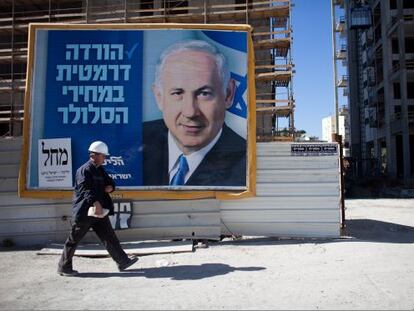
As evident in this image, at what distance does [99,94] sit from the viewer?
839 centimetres

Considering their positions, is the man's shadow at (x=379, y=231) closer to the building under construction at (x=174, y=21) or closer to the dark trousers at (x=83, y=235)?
the dark trousers at (x=83, y=235)

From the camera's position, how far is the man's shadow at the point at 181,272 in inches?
237

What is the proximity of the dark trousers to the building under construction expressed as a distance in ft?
55.0

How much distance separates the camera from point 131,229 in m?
Result: 8.20

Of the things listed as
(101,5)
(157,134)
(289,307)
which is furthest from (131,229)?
(101,5)

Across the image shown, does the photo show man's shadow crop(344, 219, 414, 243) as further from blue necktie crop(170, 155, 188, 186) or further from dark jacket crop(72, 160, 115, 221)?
dark jacket crop(72, 160, 115, 221)

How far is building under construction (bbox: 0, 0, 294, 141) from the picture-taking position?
2481cm

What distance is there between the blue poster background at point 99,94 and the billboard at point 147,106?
0.06 ft

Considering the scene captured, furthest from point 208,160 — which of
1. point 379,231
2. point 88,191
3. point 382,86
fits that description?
point 382,86

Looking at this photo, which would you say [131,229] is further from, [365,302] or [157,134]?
[365,302]

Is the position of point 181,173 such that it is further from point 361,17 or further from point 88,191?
point 361,17

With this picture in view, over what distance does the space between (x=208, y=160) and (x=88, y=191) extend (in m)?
2.77

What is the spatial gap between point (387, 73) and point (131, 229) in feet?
127

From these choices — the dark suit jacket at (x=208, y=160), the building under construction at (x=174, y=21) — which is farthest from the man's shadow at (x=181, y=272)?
the building under construction at (x=174, y=21)
